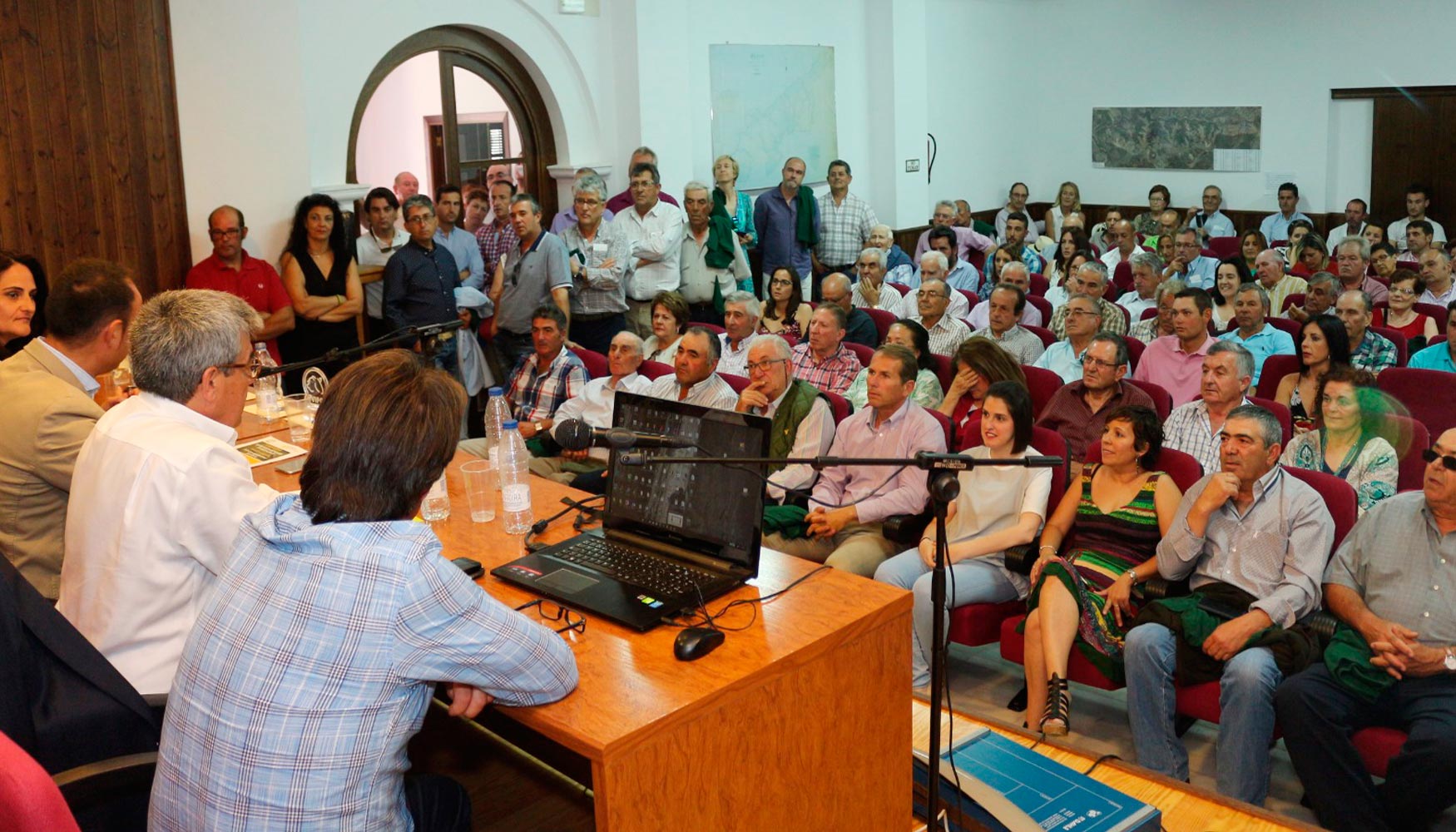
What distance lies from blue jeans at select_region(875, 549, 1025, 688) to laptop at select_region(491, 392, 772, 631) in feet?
4.68

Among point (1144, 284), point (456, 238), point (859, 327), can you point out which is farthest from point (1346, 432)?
point (456, 238)

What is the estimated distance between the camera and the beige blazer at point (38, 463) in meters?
2.96

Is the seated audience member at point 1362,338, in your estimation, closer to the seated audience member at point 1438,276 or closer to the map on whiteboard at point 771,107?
the seated audience member at point 1438,276

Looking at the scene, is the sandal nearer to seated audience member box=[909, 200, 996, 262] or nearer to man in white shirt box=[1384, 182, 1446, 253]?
seated audience member box=[909, 200, 996, 262]

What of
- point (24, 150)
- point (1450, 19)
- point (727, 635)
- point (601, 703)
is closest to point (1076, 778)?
point (727, 635)

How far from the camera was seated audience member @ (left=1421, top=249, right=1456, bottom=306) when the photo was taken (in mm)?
7449

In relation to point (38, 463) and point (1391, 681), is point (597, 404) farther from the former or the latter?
point (1391, 681)

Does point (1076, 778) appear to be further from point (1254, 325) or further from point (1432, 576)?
point (1254, 325)

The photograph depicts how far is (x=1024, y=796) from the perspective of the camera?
2.51 m

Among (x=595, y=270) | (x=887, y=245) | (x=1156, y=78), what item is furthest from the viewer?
(x=1156, y=78)

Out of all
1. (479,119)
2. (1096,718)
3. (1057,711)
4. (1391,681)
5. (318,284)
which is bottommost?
(1096,718)

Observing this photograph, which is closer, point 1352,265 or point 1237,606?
point 1237,606

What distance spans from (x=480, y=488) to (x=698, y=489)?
2.53ft

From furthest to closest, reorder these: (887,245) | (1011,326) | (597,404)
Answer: (887,245) → (1011,326) → (597,404)
